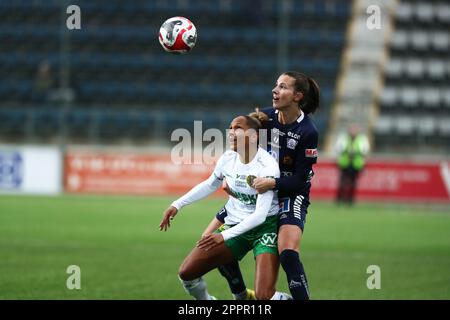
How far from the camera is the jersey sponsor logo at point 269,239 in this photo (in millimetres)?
8234

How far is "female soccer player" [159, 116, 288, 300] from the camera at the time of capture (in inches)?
316

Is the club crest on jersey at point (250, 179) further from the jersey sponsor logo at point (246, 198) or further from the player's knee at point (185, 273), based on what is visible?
the player's knee at point (185, 273)

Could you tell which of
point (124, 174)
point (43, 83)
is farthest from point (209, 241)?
point (43, 83)

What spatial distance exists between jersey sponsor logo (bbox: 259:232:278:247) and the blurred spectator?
22.4 metres

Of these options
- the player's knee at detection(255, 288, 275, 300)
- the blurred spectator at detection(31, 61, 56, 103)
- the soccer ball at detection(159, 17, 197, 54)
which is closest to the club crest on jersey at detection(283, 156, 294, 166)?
the player's knee at detection(255, 288, 275, 300)

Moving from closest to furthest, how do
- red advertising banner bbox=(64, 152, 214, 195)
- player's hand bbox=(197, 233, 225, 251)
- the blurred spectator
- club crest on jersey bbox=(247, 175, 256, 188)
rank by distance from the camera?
player's hand bbox=(197, 233, 225, 251) < club crest on jersey bbox=(247, 175, 256, 188) < red advertising banner bbox=(64, 152, 214, 195) < the blurred spectator

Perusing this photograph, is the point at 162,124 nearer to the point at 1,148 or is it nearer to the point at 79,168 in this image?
the point at 79,168

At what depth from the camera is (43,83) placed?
99.2 ft

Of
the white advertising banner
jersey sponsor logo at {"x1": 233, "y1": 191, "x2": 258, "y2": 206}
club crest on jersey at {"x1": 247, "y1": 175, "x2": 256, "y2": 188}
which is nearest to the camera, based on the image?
club crest on jersey at {"x1": 247, "y1": 175, "x2": 256, "y2": 188}

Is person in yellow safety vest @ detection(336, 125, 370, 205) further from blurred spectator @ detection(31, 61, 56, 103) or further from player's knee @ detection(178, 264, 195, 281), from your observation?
player's knee @ detection(178, 264, 195, 281)

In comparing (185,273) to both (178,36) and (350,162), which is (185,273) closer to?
(178,36)
